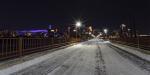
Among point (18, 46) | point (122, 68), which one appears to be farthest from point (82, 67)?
point (18, 46)

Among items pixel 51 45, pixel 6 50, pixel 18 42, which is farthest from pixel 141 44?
pixel 6 50

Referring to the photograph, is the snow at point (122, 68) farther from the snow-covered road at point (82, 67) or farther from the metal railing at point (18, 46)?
the metal railing at point (18, 46)

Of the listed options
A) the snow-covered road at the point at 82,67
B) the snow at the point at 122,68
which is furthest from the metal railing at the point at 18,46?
the snow at the point at 122,68

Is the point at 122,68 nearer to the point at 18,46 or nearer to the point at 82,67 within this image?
the point at 82,67

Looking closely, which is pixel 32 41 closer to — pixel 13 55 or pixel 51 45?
pixel 13 55

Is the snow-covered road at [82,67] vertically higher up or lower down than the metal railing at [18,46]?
lower down

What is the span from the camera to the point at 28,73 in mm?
11039

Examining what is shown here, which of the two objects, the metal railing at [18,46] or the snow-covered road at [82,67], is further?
the metal railing at [18,46]

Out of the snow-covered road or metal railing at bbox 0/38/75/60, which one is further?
metal railing at bbox 0/38/75/60

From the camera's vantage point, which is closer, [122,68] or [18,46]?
[122,68]

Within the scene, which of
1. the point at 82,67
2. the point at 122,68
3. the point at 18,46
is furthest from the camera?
the point at 18,46

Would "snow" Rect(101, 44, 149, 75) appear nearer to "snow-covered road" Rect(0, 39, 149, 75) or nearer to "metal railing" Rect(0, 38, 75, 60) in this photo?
"snow-covered road" Rect(0, 39, 149, 75)

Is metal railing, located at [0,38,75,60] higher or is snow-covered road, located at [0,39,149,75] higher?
metal railing, located at [0,38,75,60]

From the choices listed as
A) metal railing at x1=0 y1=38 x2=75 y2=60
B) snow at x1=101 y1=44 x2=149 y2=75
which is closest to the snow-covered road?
snow at x1=101 y1=44 x2=149 y2=75
